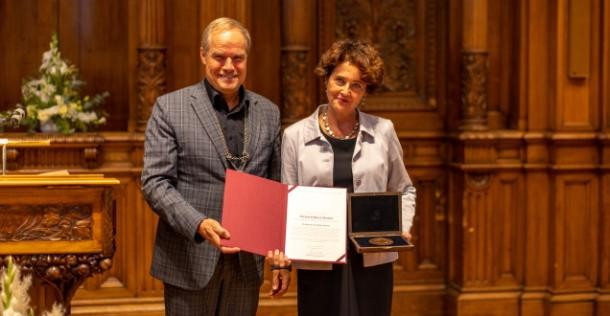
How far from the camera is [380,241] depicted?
3102 millimetres

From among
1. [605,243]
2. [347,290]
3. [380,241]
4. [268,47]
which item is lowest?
[605,243]

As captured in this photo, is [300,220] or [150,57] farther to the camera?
[150,57]

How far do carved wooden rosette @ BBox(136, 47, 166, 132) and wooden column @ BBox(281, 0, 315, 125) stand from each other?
72 cm

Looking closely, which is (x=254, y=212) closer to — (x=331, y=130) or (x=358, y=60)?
(x=331, y=130)

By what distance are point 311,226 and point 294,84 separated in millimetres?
2785

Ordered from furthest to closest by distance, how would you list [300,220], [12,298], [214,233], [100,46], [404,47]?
[404,47]
[100,46]
[300,220]
[214,233]
[12,298]

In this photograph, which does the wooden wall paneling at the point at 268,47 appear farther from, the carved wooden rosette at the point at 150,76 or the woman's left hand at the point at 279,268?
the woman's left hand at the point at 279,268

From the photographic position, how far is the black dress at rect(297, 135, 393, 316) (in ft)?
10.5

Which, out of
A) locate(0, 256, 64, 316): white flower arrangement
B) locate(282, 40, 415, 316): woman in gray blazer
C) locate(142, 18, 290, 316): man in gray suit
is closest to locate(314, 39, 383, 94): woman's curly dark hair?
locate(282, 40, 415, 316): woman in gray blazer

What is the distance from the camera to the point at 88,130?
5828mm

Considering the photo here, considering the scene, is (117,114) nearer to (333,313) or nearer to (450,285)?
(450,285)

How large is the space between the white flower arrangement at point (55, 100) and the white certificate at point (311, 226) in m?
2.81

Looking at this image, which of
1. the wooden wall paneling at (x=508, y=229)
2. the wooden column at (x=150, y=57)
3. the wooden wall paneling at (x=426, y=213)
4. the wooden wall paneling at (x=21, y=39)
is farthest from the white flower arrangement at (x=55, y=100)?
the wooden wall paneling at (x=508, y=229)

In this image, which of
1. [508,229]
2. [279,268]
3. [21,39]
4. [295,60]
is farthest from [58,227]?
[508,229]
